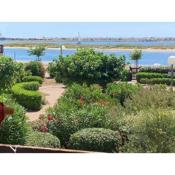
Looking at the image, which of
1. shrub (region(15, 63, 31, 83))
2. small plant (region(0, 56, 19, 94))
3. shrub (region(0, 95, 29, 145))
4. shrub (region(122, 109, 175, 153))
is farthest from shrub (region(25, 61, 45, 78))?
shrub (region(122, 109, 175, 153))

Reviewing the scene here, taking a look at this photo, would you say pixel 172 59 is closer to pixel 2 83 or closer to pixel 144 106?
pixel 144 106

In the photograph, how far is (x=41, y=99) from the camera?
18.5 metres

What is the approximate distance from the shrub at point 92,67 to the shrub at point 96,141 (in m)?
10.0

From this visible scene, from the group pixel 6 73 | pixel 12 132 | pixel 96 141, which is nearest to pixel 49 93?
pixel 6 73

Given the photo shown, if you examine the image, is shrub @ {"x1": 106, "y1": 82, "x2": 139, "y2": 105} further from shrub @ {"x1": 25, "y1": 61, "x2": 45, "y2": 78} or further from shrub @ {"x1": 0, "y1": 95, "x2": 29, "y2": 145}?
shrub @ {"x1": 25, "y1": 61, "x2": 45, "y2": 78}

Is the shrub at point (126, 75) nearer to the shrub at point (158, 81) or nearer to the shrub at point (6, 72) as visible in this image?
the shrub at point (158, 81)

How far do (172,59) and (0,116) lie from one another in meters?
13.9

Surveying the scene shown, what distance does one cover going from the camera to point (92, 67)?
1906 cm

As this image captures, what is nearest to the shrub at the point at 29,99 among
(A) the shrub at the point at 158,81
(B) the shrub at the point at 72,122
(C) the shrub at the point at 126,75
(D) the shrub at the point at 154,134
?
(C) the shrub at the point at 126,75

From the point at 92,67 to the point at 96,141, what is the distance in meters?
10.4

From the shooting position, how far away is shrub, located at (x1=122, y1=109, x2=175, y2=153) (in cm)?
806

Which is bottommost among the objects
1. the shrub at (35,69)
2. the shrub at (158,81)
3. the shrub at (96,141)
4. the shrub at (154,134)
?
the shrub at (158,81)

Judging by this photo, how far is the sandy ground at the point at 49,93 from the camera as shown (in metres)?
17.1
